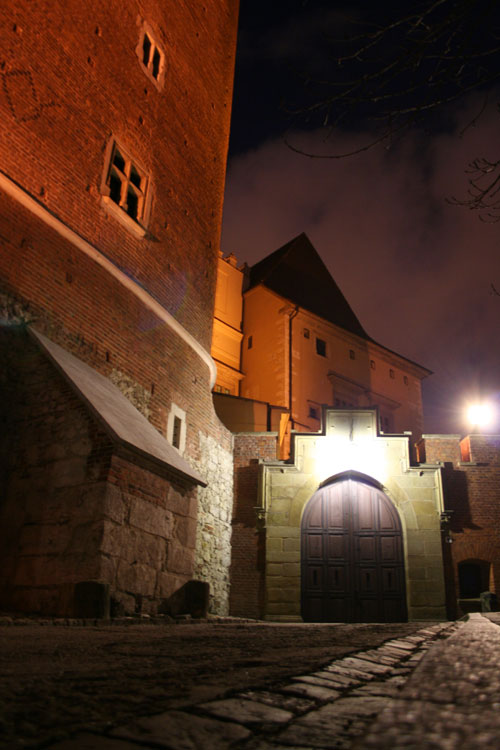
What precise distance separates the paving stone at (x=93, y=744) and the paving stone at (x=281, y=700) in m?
0.51

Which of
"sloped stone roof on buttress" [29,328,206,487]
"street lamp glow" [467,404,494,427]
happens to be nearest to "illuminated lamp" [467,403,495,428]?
"street lamp glow" [467,404,494,427]

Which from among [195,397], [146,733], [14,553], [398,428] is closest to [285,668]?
[146,733]

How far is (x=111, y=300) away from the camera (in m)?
11.0

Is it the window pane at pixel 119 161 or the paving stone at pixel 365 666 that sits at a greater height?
the window pane at pixel 119 161

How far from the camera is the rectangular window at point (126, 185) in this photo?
11.9 m

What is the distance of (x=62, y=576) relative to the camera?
6.95 m

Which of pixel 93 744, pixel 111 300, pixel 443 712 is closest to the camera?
pixel 93 744

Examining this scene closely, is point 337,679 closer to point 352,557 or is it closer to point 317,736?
point 317,736

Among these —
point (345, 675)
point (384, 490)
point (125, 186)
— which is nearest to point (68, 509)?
point (345, 675)

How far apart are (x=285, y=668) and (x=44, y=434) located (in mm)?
6497

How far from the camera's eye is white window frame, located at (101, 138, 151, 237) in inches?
458

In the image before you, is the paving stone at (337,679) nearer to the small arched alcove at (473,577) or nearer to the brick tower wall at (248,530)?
the brick tower wall at (248,530)

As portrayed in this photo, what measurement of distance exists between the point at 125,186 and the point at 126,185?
0.06 metres

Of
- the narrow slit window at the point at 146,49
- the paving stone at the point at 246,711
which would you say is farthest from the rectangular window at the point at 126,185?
the paving stone at the point at 246,711
